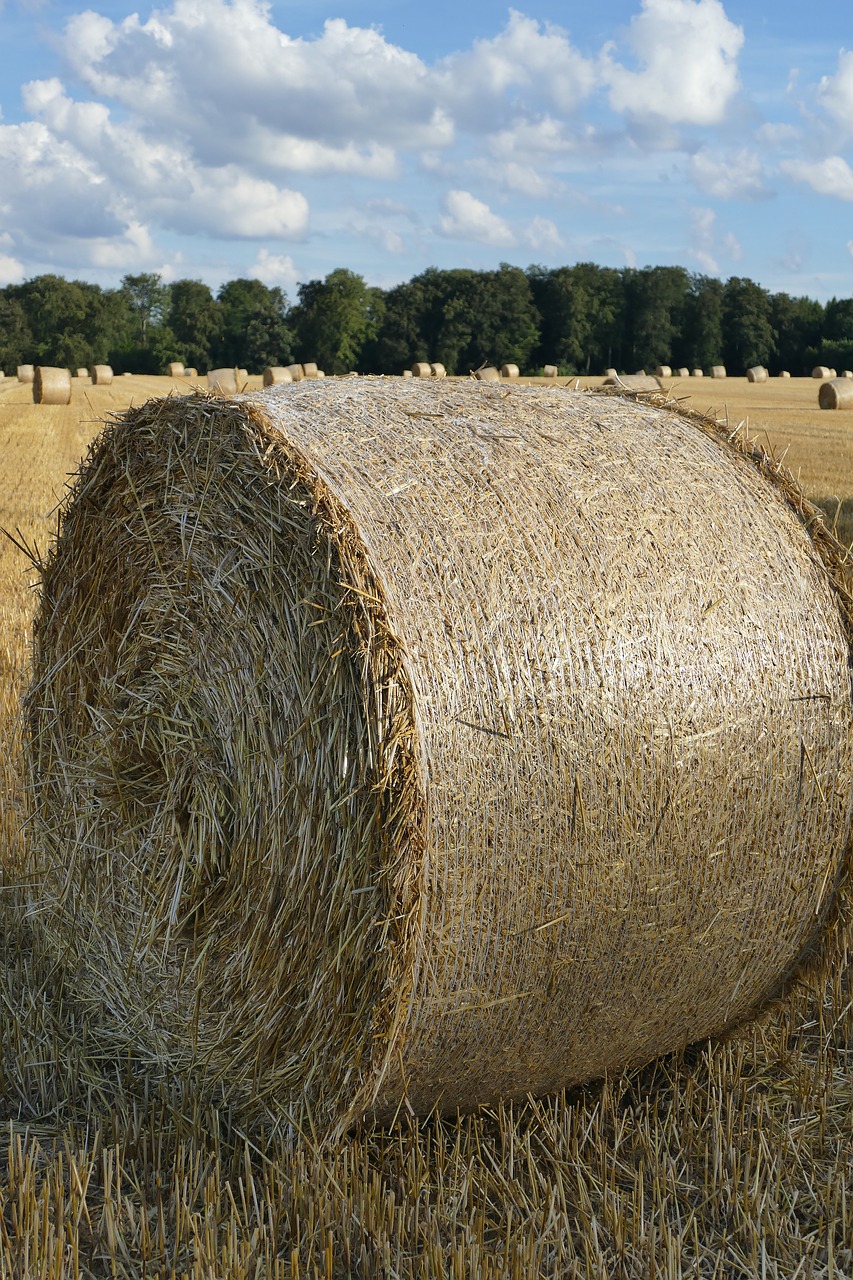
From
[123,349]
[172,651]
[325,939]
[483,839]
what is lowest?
[325,939]

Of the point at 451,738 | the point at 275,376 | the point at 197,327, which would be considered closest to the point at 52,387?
the point at 275,376

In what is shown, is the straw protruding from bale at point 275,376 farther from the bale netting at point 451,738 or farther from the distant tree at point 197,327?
the distant tree at point 197,327

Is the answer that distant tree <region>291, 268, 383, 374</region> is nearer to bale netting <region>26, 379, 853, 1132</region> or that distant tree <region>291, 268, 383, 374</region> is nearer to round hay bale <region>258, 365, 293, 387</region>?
round hay bale <region>258, 365, 293, 387</region>

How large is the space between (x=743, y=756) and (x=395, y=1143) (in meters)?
1.39

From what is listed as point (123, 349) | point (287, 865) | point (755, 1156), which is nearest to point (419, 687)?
point (287, 865)

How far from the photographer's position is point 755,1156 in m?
3.42

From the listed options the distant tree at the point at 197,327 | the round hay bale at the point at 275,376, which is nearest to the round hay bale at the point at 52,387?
the round hay bale at the point at 275,376

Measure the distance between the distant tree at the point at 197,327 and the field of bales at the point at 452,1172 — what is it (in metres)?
56.8

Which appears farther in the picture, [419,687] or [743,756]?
[743,756]

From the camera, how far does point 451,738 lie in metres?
3.07

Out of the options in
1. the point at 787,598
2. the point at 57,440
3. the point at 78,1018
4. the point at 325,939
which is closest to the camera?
the point at 325,939

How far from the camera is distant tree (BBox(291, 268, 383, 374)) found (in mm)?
61875

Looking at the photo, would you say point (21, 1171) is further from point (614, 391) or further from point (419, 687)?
point (614, 391)

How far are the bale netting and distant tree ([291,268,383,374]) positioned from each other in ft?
191
